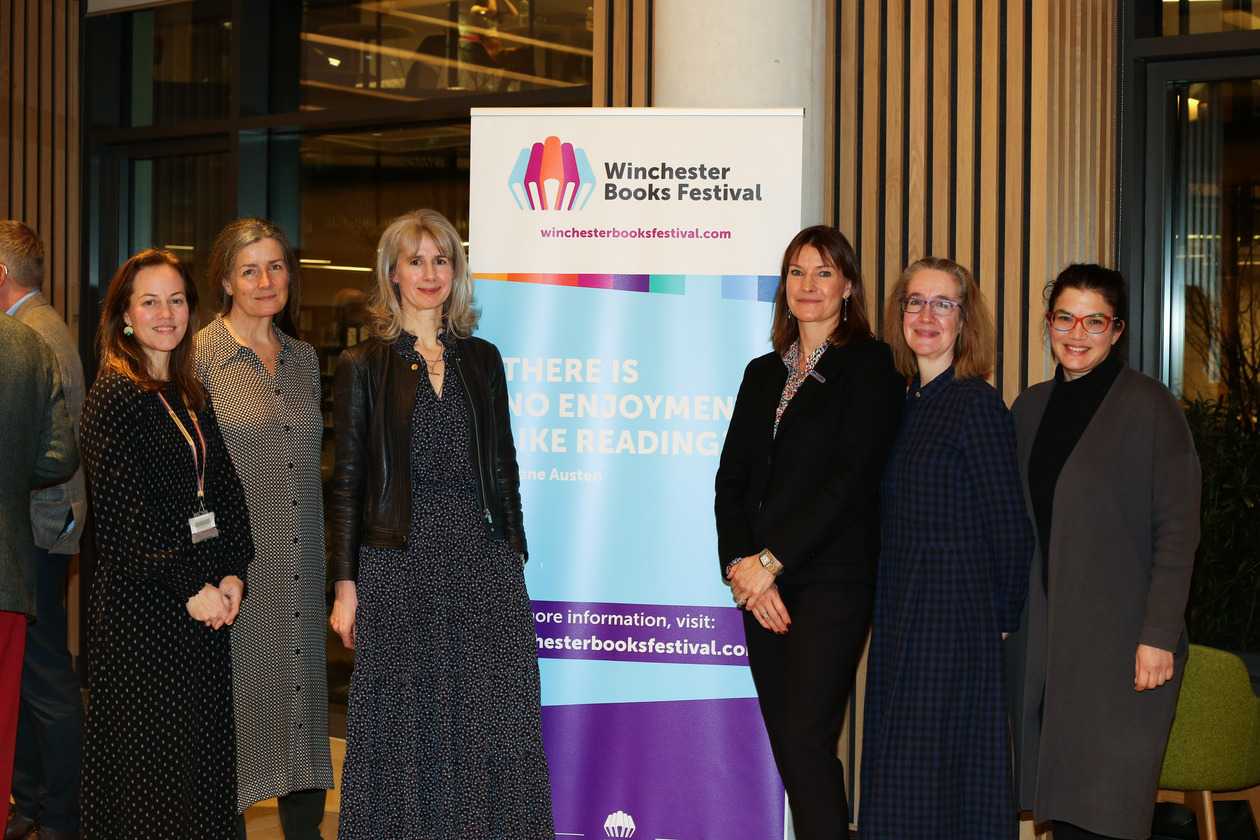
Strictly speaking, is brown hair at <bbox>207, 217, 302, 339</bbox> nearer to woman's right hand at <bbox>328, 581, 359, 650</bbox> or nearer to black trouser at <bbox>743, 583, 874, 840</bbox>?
woman's right hand at <bbox>328, 581, 359, 650</bbox>

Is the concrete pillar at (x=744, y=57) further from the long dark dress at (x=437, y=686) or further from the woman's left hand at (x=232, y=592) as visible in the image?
the woman's left hand at (x=232, y=592)

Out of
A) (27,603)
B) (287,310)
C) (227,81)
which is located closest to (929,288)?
(287,310)

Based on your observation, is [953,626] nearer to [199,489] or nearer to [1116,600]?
[1116,600]

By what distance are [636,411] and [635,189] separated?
65cm

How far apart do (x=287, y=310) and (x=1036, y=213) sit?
2.38m

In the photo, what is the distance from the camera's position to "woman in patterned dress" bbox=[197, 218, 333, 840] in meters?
3.28

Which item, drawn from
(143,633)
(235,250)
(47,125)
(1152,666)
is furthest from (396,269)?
(47,125)

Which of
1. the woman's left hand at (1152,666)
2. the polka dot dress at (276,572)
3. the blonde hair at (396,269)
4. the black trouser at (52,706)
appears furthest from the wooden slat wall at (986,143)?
the black trouser at (52,706)

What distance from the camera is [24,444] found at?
3424 mm

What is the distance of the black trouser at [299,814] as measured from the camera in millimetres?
3465

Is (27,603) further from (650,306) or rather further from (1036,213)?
(1036,213)

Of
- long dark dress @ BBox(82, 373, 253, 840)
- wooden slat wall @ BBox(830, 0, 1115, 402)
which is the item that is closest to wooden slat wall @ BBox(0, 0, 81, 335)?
long dark dress @ BBox(82, 373, 253, 840)

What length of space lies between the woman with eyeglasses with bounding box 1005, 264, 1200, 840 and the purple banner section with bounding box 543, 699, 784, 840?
0.79 metres

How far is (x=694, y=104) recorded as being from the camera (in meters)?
3.71
